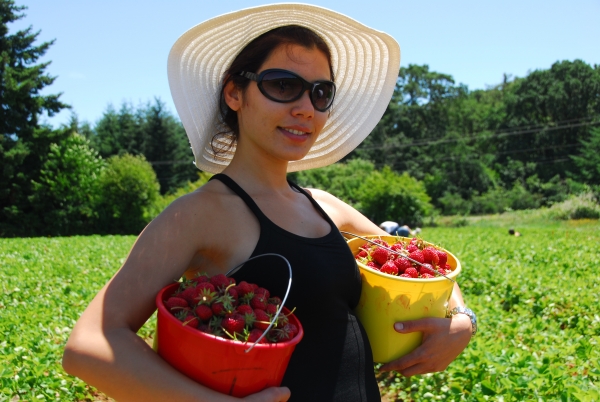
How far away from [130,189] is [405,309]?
105 ft

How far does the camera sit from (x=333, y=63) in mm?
2193

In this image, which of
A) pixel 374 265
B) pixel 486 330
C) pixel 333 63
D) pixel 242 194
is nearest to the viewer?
pixel 242 194

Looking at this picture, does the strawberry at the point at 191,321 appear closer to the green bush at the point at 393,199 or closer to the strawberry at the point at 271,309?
the strawberry at the point at 271,309

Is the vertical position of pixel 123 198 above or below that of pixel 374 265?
below

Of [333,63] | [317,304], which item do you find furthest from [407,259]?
[333,63]

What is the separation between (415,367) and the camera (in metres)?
1.74

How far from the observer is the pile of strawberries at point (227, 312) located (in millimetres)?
1161

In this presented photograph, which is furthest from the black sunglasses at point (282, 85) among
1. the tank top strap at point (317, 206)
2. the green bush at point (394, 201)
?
the green bush at point (394, 201)

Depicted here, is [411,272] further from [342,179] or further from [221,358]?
[342,179]

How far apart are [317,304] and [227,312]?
14.7 inches

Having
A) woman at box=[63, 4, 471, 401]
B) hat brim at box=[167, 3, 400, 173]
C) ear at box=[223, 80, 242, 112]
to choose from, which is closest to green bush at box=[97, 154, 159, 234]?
hat brim at box=[167, 3, 400, 173]

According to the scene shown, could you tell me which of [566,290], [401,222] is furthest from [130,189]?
[566,290]

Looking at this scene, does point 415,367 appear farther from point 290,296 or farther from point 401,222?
point 401,222

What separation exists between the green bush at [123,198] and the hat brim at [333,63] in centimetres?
3087
